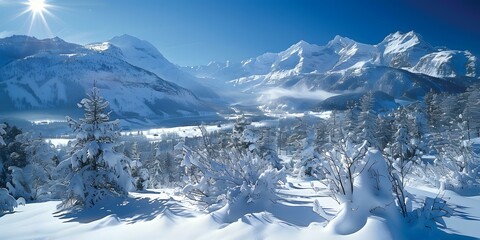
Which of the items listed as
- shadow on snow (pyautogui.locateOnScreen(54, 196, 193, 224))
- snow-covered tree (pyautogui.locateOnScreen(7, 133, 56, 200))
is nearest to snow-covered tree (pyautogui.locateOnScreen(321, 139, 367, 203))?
shadow on snow (pyautogui.locateOnScreen(54, 196, 193, 224))

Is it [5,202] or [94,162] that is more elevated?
[94,162]

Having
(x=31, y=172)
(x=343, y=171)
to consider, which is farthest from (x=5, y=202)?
(x=343, y=171)

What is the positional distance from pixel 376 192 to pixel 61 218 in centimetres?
953

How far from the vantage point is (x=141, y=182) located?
28.9 metres

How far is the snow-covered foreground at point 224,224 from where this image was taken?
5.10m

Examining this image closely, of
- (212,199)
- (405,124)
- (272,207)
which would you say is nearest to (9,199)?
(212,199)

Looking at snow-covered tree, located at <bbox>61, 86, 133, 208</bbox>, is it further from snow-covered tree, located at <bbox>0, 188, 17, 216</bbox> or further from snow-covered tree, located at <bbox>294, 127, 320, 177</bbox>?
snow-covered tree, located at <bbox>294, 127, 320, 177</bbox>

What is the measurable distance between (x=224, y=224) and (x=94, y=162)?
829cm

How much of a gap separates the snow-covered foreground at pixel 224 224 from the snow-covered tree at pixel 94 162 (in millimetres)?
1447

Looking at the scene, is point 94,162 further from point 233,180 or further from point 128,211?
point 233,180

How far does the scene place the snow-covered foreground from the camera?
5098 millimetres

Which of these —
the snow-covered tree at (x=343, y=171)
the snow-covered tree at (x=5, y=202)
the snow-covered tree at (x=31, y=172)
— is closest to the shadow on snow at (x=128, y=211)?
the snow-covered tree at (x=5, y=202)

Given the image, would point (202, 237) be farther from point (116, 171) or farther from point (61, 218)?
point (116, 171)

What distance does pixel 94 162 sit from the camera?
41.0ft
